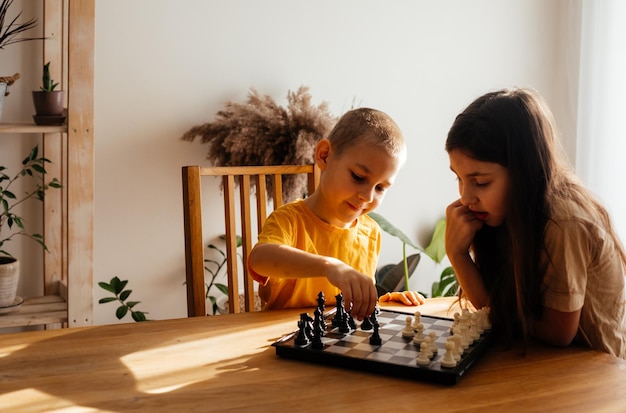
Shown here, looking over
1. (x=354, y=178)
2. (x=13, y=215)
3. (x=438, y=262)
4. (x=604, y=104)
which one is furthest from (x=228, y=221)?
(x=604, y=104)

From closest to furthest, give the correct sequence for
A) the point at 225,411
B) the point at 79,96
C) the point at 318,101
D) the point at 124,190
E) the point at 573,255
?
the point at 225,411 < the point at 573,255 < the point at 79,96 < the point at 124,190 < the point at 318,101

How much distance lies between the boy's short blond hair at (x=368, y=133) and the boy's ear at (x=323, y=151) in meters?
0.02

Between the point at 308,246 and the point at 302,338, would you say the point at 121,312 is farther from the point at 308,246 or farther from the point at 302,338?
the point at 302,338

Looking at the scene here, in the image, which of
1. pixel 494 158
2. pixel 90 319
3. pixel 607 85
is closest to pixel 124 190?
pixel 90 319

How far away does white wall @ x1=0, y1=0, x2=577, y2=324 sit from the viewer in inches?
109

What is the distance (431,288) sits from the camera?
11.2 ft

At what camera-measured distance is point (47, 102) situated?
234cm

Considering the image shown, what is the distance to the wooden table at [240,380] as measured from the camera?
1.08 meters

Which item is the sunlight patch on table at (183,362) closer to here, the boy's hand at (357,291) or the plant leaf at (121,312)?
the boy's hand at (357,291)

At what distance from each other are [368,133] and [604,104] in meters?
1.92

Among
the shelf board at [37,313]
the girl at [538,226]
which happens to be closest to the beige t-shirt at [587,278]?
the girl at [538,226]

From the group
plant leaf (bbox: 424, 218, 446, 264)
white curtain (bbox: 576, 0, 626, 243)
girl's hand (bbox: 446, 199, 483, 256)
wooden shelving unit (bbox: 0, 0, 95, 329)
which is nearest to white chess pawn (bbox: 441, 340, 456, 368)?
girl's hand (bbox: 446, 199, 483, 256)

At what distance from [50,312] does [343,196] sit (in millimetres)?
1172

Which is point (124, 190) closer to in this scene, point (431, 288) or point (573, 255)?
point (431, 288)
